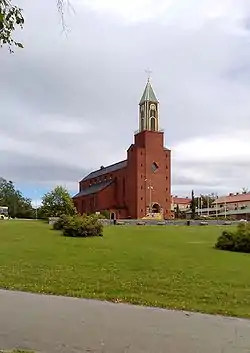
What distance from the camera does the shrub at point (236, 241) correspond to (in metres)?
26.0

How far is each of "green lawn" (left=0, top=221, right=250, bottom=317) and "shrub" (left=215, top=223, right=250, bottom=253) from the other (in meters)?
2.28

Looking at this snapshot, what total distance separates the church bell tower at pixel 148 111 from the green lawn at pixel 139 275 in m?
96.3

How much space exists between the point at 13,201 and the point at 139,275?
135748 millimetres

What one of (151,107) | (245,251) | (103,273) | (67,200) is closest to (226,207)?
(151,107)

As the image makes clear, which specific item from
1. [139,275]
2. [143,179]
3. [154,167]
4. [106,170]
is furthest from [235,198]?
[139,275]

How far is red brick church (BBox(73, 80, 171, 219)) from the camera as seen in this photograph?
4259 inches

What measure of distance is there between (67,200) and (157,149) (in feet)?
78.3

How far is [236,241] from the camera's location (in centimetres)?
2647

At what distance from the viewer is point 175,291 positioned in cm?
1279

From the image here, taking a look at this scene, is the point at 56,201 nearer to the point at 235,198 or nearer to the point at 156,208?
the point at 156,208

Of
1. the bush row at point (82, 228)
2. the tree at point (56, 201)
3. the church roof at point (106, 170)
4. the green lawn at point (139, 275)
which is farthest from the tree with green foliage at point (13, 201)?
the green lawn at point (139, 275)

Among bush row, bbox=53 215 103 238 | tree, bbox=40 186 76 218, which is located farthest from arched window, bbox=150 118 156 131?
bush row, bbox=53 215 103 238

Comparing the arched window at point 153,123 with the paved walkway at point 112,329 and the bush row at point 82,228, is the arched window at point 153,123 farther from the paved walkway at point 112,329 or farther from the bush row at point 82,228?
the paved walkway at point 112,329

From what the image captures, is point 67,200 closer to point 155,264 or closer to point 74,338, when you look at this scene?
point 155,264
